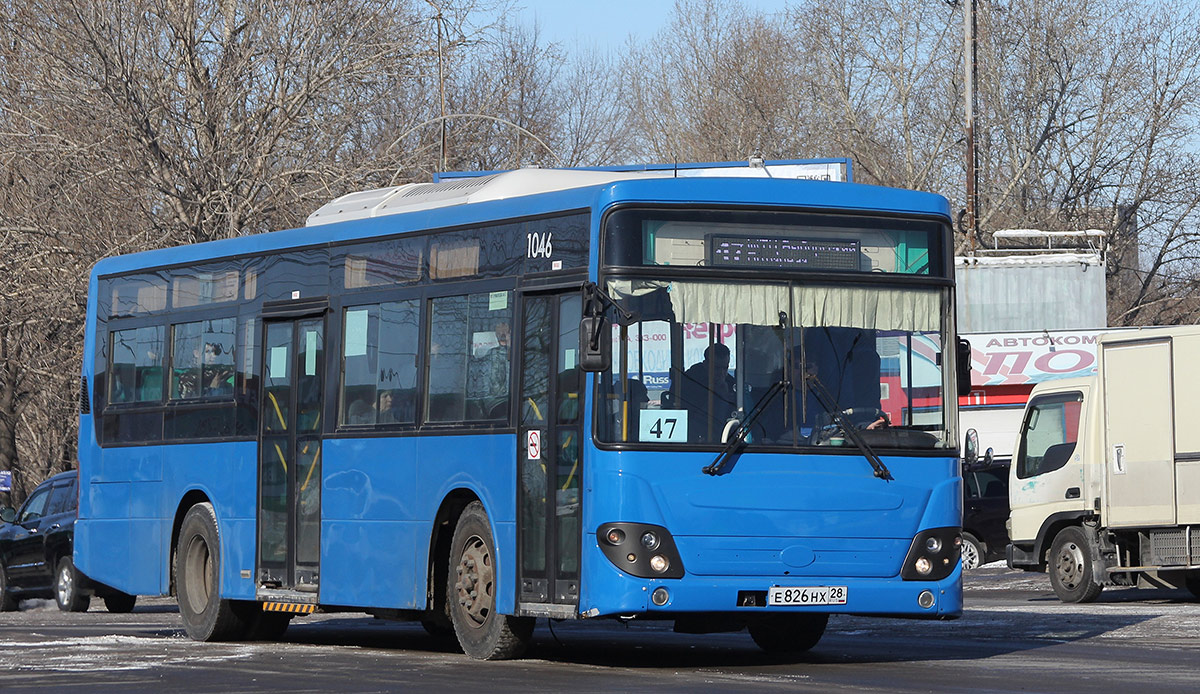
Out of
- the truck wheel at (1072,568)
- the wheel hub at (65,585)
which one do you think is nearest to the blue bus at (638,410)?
the truck wheel at (1072,568)

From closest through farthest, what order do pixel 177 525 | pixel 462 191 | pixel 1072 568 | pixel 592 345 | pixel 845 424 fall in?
pixel 592 345, pixel 845 424, pixel 462 191, pixel 177 525, pixel 1072 568

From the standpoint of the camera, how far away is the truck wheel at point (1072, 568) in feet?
71.4

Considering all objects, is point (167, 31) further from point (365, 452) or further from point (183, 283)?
point (365, 452)

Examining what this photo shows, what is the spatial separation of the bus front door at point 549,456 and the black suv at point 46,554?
41.5ft

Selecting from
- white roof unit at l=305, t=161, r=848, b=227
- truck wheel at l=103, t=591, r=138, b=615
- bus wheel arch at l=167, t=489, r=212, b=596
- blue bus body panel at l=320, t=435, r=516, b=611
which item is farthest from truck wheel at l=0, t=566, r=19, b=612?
blue bus body panel at l=320, t=435, r=516, b=611

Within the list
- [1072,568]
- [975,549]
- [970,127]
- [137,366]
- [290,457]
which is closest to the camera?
[290,457]

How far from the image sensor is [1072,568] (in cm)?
2205

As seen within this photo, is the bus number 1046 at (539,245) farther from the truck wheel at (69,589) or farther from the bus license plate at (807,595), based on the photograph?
the truck wheel at (69,589)

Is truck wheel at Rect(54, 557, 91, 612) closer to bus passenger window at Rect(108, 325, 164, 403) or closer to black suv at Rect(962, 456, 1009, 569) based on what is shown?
bus passenger window at Rect(108, 325, 164, 403)

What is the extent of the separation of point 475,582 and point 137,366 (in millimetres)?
5655

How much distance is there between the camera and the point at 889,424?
12.6 m

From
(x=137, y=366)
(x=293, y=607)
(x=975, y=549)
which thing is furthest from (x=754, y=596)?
(x=975, y=549)

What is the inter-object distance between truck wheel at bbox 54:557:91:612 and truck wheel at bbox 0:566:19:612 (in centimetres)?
130

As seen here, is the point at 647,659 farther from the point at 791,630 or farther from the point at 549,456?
the point at 549,456
